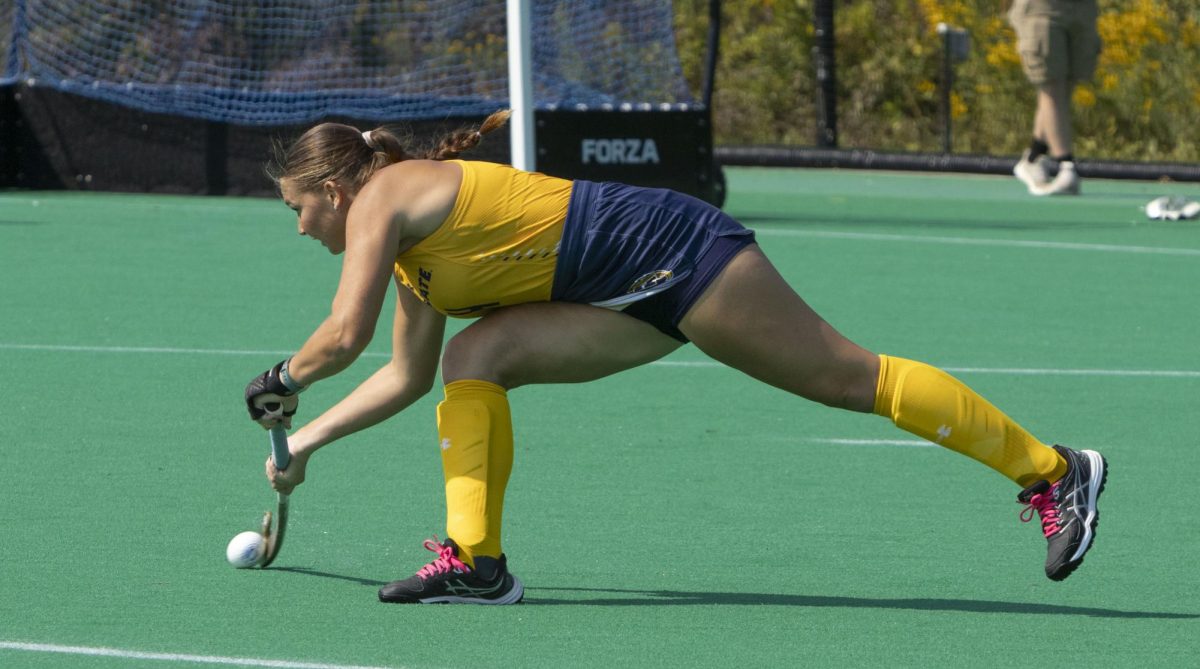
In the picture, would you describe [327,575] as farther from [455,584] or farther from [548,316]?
[548,316]

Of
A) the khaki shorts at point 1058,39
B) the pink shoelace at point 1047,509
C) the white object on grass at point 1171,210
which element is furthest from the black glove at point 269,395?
the khaki shorts at point 1058,39

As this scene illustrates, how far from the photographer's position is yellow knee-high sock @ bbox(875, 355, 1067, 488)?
194 inches

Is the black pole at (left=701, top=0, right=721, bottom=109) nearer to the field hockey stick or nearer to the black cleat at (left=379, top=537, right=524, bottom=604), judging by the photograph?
the field hockey stick

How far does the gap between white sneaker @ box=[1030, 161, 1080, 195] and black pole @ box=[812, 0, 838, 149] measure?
3346mm

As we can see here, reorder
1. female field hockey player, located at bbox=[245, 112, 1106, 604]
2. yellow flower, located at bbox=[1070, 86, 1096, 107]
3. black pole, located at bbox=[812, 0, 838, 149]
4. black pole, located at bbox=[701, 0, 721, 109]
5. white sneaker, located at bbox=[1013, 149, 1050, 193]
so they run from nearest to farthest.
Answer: female field hockey player, located at bbox=[245, 112, 1106, 604] → black pole, located at bbox=[701, 0, 721, 109] → white sneaker, located at bbox=[1013, 149, 1050, 193] → black pole, located at bbox=[812, 0, 838, 149] → yellow flower, located at bbox=[1070, 86, 1096, 107]

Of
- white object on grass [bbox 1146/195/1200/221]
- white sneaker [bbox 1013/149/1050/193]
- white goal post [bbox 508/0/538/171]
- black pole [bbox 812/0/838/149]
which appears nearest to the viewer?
white goal post [bbox 508/0/538/171]

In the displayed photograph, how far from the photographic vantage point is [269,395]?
505cm

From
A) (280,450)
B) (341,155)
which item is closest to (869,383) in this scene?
(341,155)

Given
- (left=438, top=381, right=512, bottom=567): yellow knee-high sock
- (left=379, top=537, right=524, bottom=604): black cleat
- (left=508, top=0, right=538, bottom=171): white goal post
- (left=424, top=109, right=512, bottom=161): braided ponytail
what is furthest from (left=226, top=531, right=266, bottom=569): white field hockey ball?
(left=508, top=0, right=538, bottom=171): white goal post

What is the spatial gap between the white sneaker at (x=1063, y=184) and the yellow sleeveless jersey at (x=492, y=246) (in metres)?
11.1

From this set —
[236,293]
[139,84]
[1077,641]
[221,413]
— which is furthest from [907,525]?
[139,84]

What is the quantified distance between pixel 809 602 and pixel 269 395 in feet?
4.38

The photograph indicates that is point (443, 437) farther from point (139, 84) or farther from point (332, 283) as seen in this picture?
point (139, 84)

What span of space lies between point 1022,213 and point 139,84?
20.7 feet
